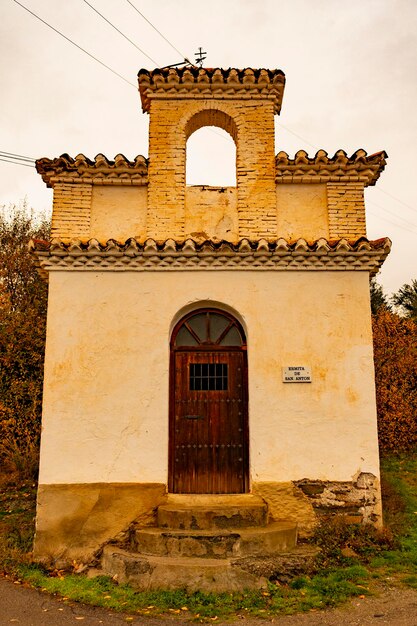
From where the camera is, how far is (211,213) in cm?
823

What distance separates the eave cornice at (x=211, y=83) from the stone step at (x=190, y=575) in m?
6.68

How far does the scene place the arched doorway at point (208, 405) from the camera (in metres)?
7.60

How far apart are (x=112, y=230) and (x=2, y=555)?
15.7 feet

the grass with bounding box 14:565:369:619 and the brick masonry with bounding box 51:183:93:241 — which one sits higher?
the brick masonry with bounding box 51:183:93:241

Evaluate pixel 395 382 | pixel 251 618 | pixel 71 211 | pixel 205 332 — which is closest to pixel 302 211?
pixel 205 332

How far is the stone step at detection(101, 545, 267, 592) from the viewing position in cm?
606

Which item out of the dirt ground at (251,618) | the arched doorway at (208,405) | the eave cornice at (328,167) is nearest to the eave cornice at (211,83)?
the eave cornice at (328,167)

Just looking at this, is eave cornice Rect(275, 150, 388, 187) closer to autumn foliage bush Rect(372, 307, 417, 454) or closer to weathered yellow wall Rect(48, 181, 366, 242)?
weathered yellow wall Rect(48, 181, 366, 242)

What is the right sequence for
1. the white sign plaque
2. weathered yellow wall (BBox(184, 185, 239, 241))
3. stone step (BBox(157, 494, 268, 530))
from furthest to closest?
weathered yellow wall (BBox(184, 185, 239, 241))
the white sign plaque
stone step (BBox(157, 494, 268, 530))

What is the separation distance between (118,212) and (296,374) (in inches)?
143

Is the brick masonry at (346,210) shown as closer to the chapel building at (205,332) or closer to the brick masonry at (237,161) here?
the chapel building at (205,332)

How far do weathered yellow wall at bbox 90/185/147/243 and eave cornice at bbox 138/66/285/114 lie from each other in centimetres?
161

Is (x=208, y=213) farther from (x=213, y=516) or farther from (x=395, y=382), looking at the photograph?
(x=395, y=382)

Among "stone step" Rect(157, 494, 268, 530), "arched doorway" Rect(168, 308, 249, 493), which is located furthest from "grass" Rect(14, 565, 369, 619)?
"arched doorway" Rect(168, 308, 249, 493)
